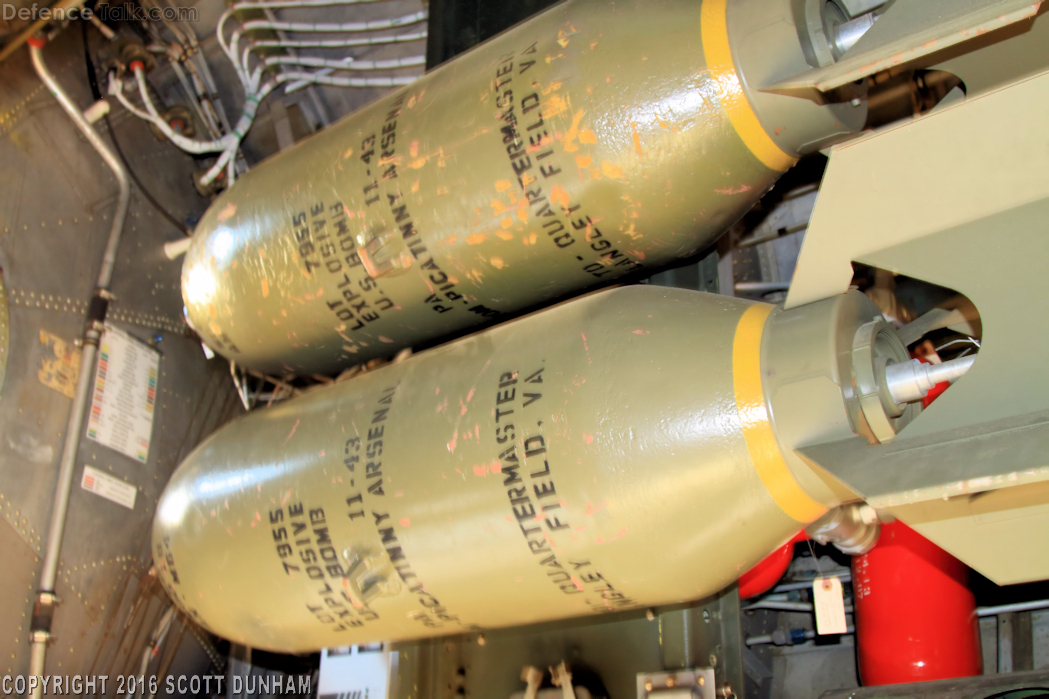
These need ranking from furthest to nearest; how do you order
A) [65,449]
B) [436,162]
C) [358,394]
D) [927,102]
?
[65,449] → [927,102] → [358,394] → [436,162]

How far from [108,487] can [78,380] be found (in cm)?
32

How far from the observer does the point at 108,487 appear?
234 cm

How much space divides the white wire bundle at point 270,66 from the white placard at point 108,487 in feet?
3.49

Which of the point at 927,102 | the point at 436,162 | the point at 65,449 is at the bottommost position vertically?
the point at 65,449

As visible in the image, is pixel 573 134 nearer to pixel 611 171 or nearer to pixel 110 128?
pixel 611 171

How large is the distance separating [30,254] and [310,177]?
1.04 m

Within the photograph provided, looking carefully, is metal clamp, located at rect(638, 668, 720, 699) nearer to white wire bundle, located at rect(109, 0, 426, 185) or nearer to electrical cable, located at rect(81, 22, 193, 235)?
white wire bundle, located at rect(109, 0, 426, 185)

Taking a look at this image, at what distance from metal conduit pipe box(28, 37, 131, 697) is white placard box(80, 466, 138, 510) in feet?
0.18

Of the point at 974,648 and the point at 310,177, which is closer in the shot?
the point at 974,648

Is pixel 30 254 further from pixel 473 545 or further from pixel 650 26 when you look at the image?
pixel 650 26

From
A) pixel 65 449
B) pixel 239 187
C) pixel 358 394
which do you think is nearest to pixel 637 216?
pixel 358 394

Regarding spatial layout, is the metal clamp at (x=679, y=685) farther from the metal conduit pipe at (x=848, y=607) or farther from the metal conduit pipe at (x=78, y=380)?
the metal conduit pipe at (x=78, y=380)

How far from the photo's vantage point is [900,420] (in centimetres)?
125

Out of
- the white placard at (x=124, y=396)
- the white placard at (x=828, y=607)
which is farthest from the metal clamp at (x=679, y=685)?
the white placard at (x=124, y=396)
